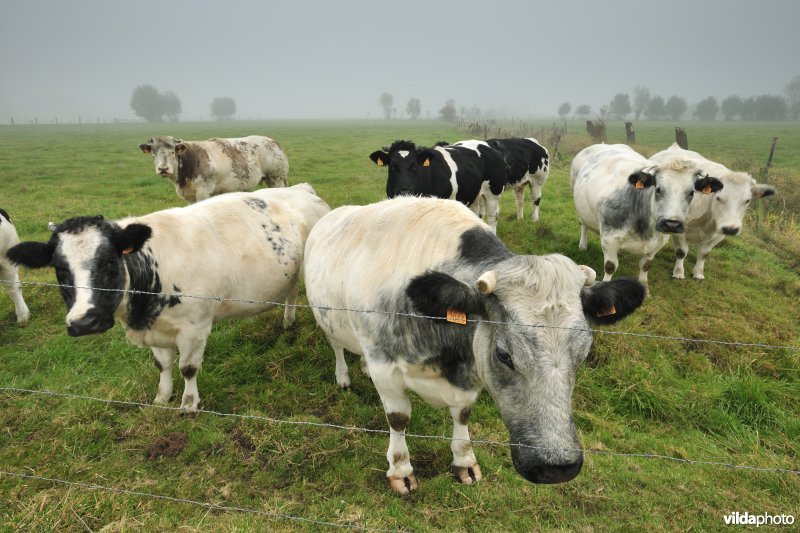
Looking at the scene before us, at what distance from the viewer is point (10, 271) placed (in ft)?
19.9

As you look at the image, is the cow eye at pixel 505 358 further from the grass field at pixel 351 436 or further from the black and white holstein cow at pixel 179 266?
the black and white holstein cow at pixel 179 266

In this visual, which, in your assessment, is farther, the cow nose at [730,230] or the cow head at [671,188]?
the cow nose at [730,230]

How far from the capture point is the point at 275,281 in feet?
16.6

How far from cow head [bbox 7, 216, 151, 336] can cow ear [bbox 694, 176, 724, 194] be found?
23.2 feet

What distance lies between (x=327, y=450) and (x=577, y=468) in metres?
2.37

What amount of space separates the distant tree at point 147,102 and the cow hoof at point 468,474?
594 ft

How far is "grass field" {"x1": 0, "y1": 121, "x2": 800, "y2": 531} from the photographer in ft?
10.7

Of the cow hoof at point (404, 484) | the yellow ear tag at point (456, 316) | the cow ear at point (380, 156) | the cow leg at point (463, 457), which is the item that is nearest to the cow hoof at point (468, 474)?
the cow leg at point (463, 457)

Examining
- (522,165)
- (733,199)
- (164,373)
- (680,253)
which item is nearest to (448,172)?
(522,165)

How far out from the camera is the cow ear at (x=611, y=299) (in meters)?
2.44

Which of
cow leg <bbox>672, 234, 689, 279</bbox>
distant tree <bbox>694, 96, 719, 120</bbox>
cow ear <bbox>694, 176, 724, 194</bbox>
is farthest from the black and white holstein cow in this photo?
distant tree <bbox>694, 96, 719, 120</bbox>

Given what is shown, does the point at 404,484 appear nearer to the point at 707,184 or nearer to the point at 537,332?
the point at 537,332

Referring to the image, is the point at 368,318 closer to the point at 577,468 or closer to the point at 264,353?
the point at 577,468

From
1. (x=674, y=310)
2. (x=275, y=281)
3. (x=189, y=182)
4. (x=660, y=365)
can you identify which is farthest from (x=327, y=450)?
(x=189, y=182)
